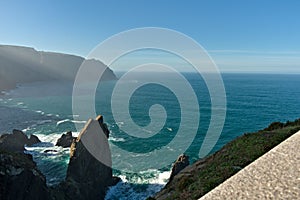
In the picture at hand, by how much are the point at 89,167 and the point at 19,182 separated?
35.6ft

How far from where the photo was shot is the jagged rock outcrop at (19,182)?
26.7 metres

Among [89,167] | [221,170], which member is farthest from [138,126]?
[221,170]

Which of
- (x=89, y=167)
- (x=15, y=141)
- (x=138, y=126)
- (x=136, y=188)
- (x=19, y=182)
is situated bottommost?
(x=136, y=188)

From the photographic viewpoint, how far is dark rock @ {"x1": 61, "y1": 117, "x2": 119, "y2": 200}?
112 feet

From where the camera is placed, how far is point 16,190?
89.2 feet

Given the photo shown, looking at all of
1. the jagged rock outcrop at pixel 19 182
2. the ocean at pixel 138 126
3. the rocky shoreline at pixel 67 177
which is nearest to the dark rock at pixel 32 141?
the ocean at pixel 138 126

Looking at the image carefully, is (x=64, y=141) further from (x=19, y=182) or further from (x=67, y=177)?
(x=19, y=182)

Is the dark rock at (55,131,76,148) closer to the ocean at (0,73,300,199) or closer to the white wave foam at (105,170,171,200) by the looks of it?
the ocean at (0,73,300,199)

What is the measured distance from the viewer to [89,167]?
36.8 meters

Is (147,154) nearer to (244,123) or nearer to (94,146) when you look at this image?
(94,146)

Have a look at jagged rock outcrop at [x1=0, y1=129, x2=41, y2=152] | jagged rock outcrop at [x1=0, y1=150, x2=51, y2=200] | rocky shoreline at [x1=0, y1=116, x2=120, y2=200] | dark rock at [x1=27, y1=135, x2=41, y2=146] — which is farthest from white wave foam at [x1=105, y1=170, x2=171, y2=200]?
dark rock at [x1=27, y1=135, x2=41, y2=146]

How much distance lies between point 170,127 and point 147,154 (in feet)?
65.5

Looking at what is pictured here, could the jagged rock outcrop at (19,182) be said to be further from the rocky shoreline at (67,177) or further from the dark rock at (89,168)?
the dark rock at (89,168)

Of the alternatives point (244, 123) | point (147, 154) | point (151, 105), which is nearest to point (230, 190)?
point (147, 154)
